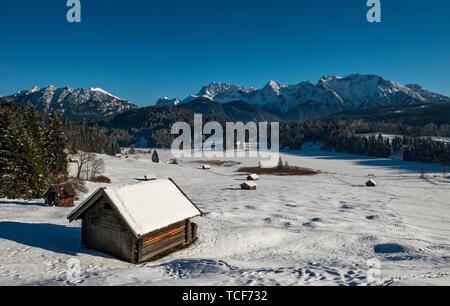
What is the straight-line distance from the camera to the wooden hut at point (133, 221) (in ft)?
76.1

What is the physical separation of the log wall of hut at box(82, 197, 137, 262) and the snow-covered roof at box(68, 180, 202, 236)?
58 cm

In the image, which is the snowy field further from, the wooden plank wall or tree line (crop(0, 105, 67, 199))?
tree line (crop(0, 105, 67, 199))

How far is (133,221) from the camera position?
22953 mm

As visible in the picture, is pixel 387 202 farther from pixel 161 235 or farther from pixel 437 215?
pixel 161 235

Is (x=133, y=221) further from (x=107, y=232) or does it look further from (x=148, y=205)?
(x=107, y=232)

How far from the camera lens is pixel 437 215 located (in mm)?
48188

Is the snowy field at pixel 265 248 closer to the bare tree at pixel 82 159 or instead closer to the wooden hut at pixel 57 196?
the wooden hut at pixel 57 196

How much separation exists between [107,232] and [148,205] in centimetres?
328

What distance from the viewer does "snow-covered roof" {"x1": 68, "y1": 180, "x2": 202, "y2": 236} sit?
2325cm

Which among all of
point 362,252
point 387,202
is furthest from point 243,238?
point 387,202

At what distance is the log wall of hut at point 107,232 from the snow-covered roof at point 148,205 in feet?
1.89

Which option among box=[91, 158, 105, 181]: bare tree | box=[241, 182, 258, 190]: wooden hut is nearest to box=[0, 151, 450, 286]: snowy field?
box=[241, 182, 258, 190]: wooden hut

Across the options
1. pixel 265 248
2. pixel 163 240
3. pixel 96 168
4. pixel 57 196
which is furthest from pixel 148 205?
pixel 96 168
